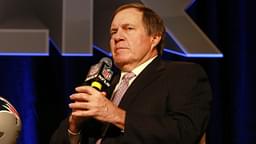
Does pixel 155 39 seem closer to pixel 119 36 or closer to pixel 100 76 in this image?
pixel 119 36

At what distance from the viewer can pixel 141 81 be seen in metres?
1.43

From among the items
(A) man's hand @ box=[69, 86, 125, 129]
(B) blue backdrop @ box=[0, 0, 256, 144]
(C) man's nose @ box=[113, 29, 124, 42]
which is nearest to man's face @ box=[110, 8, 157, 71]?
(C) man's nose @ box=[113, 29, 124, 42]

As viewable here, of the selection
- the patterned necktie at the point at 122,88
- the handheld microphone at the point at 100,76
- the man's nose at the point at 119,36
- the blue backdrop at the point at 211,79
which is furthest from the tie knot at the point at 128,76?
the blue backdrop at the point at 211,79

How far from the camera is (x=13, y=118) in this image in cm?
140

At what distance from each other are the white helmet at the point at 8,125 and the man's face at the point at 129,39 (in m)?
0.36

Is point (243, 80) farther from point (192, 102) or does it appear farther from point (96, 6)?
point (192, 102)

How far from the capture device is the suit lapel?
141 centimetres

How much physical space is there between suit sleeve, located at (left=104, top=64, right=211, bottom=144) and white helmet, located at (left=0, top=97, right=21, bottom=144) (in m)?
0.31

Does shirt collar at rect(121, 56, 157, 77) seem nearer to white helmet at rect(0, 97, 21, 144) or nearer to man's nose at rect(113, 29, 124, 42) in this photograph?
man's nose at rect(113, 29, 124, 42)

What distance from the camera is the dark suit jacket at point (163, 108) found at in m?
1.28

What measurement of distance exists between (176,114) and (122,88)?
229 millimetres

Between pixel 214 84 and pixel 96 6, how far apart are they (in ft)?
2.22

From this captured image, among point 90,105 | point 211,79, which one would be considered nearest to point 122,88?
point 90,105

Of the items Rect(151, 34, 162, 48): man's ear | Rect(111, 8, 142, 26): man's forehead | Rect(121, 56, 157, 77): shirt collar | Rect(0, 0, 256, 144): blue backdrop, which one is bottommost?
Rect(0, 0, 256, 144): blue backdrop
